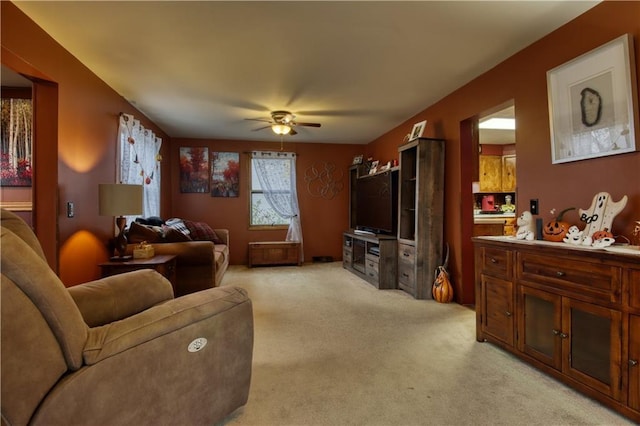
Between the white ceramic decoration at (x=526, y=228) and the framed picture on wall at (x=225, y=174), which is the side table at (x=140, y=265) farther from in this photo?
the framed picture on wall at (x=225, y=174)

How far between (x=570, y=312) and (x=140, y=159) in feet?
15.3

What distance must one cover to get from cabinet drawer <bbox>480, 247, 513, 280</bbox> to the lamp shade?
3026 millimetres

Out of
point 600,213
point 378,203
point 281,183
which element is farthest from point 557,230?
point 281,183

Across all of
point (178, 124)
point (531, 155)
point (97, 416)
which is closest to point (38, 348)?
point (97, 416)

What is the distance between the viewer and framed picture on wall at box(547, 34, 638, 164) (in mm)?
1958

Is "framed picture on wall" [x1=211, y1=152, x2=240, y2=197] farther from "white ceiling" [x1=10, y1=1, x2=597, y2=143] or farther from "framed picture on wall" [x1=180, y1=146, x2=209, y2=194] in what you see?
"white ceiling" [x1=10, y1=1, x2=597, y2=143]

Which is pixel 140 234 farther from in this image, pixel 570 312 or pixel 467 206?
pixel 570 312

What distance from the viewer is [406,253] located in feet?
13.7

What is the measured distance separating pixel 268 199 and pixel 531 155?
4.64m

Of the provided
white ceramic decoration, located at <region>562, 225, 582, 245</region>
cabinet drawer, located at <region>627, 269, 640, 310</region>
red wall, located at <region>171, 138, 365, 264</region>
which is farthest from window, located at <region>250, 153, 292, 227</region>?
cabinet drawer, located at <region>627, 269, 640, 310</region>

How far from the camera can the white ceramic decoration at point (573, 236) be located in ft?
6.62

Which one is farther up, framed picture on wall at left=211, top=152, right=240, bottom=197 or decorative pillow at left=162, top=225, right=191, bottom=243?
framed picture on wall at left=211, top=152, right=240, bottom=197

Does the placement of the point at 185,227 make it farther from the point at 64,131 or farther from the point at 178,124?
the point at 64,131

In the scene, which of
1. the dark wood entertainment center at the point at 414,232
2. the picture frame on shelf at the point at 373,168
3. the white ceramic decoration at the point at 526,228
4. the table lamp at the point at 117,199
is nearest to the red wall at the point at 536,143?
the dark wood entertainment center at the point at 414,232
